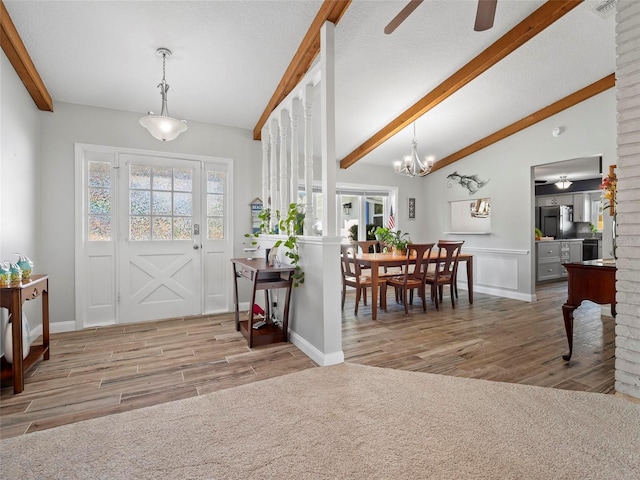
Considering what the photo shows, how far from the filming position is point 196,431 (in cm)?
178

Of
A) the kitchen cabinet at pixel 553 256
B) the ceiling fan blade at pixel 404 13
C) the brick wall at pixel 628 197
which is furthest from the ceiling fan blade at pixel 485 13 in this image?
the kitchen cabinet at pixel 553 256

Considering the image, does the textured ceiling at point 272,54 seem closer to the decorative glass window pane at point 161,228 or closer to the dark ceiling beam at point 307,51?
the dark ceiling beam at point 307,51

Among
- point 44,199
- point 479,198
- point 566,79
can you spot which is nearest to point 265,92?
point 44,199

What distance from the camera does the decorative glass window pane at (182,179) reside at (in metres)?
4.12

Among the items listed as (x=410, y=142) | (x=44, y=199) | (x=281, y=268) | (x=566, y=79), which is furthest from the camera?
(x=410, y=142)

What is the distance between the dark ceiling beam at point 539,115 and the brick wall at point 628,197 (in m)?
2.57

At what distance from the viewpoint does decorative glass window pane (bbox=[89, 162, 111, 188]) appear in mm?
3727

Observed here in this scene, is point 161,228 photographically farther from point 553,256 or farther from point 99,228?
point 553,256

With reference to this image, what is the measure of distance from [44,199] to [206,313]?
84.6 inches

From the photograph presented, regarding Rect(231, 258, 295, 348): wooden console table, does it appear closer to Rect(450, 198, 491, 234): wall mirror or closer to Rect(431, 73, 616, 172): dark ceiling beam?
Rect(450, 198, 491, 234): wall mirror

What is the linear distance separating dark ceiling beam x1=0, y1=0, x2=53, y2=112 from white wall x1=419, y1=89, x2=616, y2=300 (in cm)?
600

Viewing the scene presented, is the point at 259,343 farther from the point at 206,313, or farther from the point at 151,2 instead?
the point at 151,2

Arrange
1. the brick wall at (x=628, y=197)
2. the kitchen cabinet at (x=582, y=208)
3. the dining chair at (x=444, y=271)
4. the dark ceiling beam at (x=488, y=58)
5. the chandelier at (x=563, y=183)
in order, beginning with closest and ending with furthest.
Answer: the brick wall at (x=628, y=197)
the dark ceiling beam at (x=488, y=58)
the dining chair at (x=444, y=271)
the chandelier at (x=563, y=183)
the kitchen cabinet at (x=582, y=208)

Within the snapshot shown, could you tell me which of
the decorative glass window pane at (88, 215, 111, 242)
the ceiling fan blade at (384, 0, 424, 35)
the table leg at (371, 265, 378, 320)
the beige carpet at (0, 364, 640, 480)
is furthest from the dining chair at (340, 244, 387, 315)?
the decorative glass window pane at (88, 215, 111, 242)
